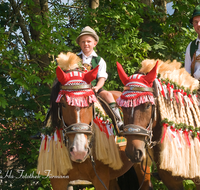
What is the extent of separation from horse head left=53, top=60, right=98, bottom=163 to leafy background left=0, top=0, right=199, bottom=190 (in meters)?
2.01

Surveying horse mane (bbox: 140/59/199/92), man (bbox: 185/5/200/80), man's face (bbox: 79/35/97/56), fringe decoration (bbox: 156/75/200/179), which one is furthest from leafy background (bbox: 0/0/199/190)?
fringe decoration (bbox: 156/75/200/179)

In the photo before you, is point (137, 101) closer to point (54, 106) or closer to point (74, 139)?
point (74, 139)

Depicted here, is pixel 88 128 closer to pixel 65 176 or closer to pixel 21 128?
pixel 65 176

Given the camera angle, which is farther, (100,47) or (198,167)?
(100,47)

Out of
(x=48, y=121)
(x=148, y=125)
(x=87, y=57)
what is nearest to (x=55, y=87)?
(x=48, y=121)

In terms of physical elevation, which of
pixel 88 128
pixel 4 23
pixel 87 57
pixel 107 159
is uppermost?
pixel 4 23

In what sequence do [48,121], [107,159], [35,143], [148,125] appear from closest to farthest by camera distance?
[148,125]
[107,159]
[48,121]
[35,143]

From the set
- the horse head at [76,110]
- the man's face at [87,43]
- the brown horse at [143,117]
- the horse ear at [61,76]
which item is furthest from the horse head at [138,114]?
the man's face at [87,43]

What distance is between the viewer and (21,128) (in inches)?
226

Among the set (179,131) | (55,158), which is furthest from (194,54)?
(55,158)

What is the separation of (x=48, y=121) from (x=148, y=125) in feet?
4.68

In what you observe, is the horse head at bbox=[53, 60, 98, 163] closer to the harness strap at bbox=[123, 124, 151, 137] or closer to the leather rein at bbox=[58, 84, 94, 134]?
the leather rein at bbox=[58, 84, 94, 134]

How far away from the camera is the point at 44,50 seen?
523cm

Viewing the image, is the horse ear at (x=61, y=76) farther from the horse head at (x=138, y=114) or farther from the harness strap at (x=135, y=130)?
the harness strap at (x=135, y=130)
